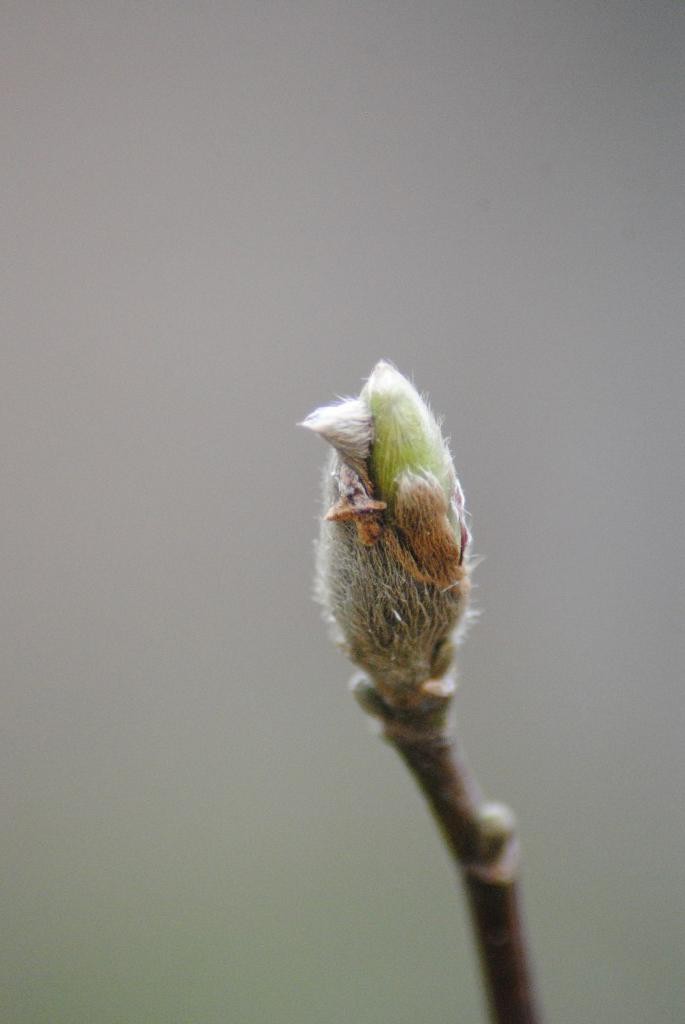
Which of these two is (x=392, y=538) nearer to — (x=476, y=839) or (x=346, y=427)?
(x=346, y=427)

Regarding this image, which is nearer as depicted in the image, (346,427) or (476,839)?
(346,427)

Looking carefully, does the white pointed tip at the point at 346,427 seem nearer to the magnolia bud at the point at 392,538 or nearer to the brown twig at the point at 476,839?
the magnolia bud at the point at 392,538

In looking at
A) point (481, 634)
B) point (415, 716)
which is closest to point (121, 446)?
point (481, 634)

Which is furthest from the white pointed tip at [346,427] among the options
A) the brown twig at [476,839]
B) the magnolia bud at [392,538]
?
the brown twig at [476,839]

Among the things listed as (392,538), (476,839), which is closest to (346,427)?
(392,538)

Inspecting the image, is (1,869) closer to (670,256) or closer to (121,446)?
(121,446)
